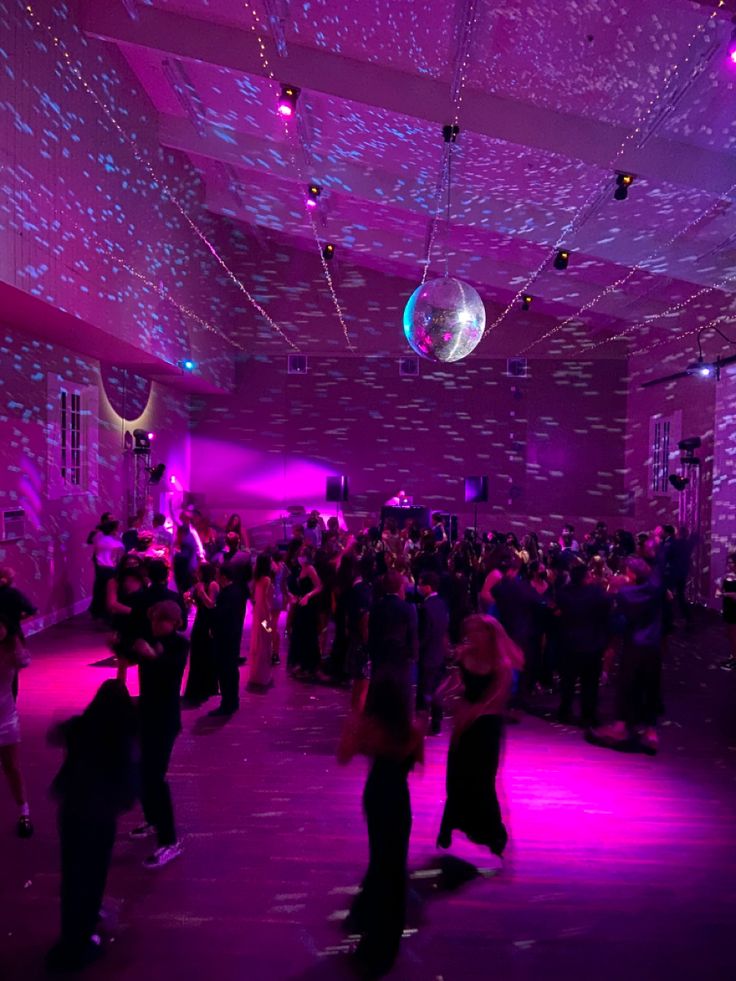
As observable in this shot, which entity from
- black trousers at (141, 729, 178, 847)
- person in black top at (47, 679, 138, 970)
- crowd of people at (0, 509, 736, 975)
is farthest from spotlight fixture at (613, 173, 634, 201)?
person in black top at (47, 679, 138, 970)

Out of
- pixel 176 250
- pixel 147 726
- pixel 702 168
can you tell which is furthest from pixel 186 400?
pixel 147 726

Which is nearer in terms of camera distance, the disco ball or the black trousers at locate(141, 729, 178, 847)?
the black trousers at locate(141, 729, 178, 847)

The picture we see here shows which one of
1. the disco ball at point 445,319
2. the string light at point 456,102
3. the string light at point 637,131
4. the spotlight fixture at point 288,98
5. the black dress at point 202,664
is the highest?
the spotlight fixture at point 288,98

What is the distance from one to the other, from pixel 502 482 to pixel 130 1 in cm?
1067

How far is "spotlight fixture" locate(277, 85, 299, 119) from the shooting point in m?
6.59

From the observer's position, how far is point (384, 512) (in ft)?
Result: 42.6

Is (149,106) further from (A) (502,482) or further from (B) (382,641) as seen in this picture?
(A) (502,482)

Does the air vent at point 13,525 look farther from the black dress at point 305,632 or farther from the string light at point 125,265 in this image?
the black dress at point 305,632

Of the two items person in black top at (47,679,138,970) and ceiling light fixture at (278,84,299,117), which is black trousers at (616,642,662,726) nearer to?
person in black top at (47,679,138,970)

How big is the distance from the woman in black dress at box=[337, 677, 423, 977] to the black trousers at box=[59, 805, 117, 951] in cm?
92

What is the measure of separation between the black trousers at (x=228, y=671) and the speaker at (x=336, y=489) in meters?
8.81

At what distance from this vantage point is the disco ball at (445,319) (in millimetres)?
4934

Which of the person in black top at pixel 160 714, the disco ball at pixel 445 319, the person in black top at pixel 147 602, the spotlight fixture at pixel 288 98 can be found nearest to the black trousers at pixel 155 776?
Answer: the person in black top at pixel 160 714

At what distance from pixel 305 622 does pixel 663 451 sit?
8.40m
